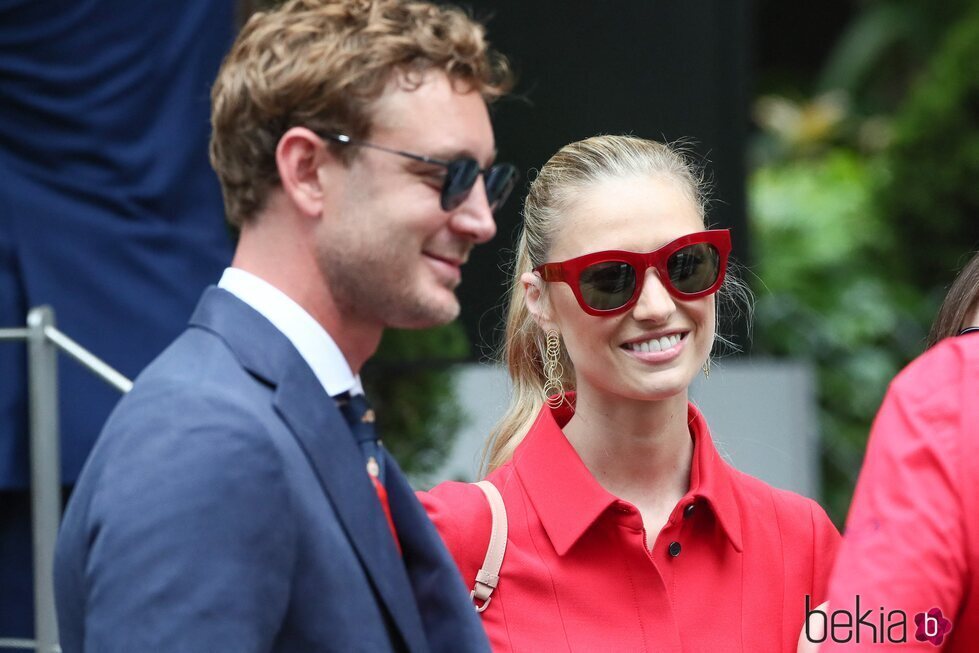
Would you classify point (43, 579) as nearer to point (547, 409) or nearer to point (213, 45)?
point (547, 409)

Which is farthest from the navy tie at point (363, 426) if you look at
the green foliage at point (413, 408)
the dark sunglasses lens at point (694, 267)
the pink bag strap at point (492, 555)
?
the green foliage at point (413, 408)

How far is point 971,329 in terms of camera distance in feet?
7.23

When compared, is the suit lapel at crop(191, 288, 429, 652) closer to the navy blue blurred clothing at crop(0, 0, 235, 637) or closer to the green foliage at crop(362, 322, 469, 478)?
the navy blue blurred clothing at crop(0, 0, 235, 637)

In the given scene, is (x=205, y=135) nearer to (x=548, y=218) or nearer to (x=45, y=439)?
(x=45, y=439)

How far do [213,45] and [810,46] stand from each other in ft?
41.5

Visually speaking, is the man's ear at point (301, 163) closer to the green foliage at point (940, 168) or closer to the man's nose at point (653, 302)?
the man's nose at point (653, 302)

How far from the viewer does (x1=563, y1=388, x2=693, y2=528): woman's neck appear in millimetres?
2557

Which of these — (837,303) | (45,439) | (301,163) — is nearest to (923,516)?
(301,163)

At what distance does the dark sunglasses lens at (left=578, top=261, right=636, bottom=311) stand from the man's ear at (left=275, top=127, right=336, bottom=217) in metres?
0.78

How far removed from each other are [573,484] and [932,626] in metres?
0.95

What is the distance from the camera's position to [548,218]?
2623 mm

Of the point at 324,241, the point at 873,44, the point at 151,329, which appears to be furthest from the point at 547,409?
the point at 873,44

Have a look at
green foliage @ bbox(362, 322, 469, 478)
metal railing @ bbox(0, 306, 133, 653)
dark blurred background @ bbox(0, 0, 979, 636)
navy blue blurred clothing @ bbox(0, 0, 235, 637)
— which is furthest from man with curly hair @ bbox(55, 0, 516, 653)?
green foliage @ bbox(362, 322, 469, 478)

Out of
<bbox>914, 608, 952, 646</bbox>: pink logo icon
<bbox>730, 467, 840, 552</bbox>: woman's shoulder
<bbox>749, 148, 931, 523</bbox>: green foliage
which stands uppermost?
<bbox>749, 148, 931, 523</bbox>: green foliage
